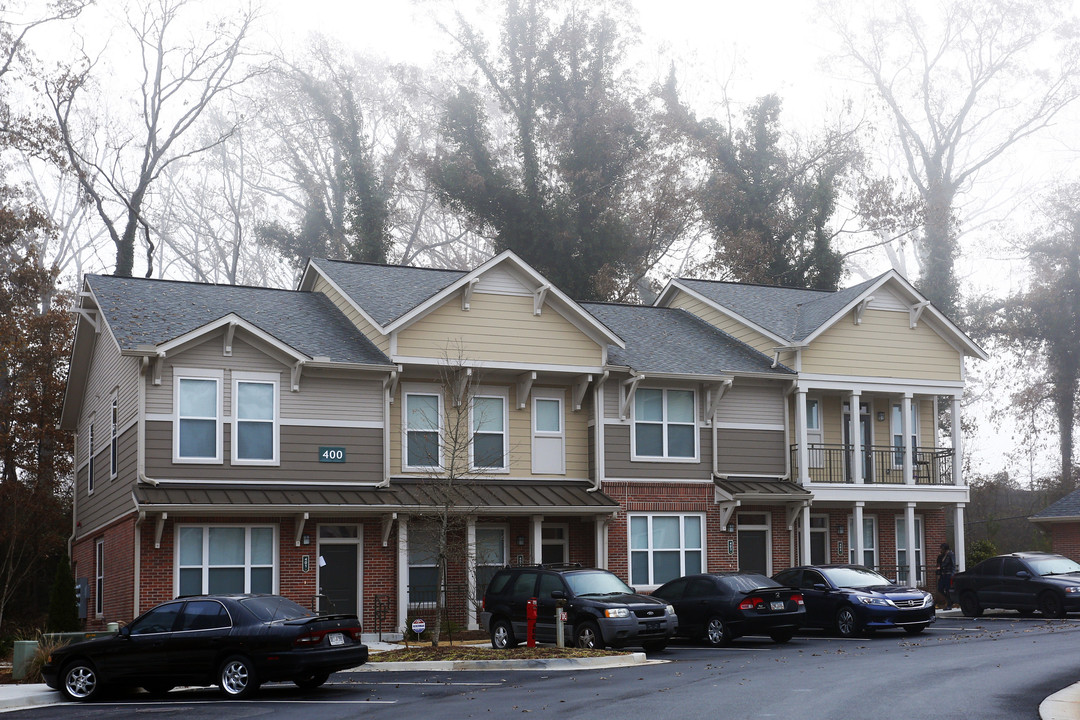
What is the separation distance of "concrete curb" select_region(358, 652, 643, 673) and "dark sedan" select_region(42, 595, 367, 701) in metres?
2.75

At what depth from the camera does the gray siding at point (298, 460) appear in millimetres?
25953

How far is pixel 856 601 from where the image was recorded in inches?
989

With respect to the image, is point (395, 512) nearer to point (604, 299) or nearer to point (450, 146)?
point (604, 299)

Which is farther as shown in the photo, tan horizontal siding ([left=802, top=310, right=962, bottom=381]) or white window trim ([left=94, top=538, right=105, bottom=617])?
tan horizontal siding ([left=802, top=310, right=962, bottom=381])

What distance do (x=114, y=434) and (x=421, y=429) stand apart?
688cm

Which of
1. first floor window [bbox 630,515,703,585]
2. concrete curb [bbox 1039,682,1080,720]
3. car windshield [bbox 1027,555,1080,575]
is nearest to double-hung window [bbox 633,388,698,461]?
first floor window [bbox 630,515,703,585]

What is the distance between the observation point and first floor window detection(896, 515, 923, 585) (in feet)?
114

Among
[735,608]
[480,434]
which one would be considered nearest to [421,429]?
[480,434]

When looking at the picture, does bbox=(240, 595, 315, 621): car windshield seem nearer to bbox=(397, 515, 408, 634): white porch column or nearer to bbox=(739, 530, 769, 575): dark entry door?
bbox=(397, 515, 408, 634): white porch column

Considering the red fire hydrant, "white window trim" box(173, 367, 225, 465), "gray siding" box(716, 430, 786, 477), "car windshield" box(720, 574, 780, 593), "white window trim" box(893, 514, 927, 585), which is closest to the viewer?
the red fire hydrant

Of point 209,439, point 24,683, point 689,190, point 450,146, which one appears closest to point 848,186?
point 689,190

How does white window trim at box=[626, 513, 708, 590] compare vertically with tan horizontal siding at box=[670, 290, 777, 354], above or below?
below

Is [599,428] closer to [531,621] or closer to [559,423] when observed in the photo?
[559,423]

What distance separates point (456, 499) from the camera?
2730 cm
